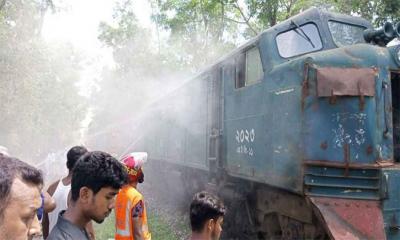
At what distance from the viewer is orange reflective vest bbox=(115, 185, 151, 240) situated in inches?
148

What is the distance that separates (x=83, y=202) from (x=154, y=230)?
7138 millimetres

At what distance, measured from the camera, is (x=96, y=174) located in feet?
8.87

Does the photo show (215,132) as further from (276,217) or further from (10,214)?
(10,214)

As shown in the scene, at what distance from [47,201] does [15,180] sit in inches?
79.4

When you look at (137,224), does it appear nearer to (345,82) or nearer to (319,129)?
(319,129)

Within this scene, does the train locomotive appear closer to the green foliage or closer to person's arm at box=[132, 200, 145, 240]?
person's arm at box=[132, 200, 145, 240]

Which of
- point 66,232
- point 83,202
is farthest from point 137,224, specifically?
point 66,232

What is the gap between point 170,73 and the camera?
32.3 m

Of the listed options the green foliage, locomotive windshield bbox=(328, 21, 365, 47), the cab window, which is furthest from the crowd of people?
the green foliage

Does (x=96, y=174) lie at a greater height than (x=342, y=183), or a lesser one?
greater

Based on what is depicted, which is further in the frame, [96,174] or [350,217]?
[350,217]

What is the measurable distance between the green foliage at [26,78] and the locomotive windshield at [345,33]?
15655 mm

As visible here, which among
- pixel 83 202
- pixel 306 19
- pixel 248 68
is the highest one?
pixel 306 19

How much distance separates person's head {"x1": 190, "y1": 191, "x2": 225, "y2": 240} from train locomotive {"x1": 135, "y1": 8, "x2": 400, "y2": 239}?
5.50 feet
